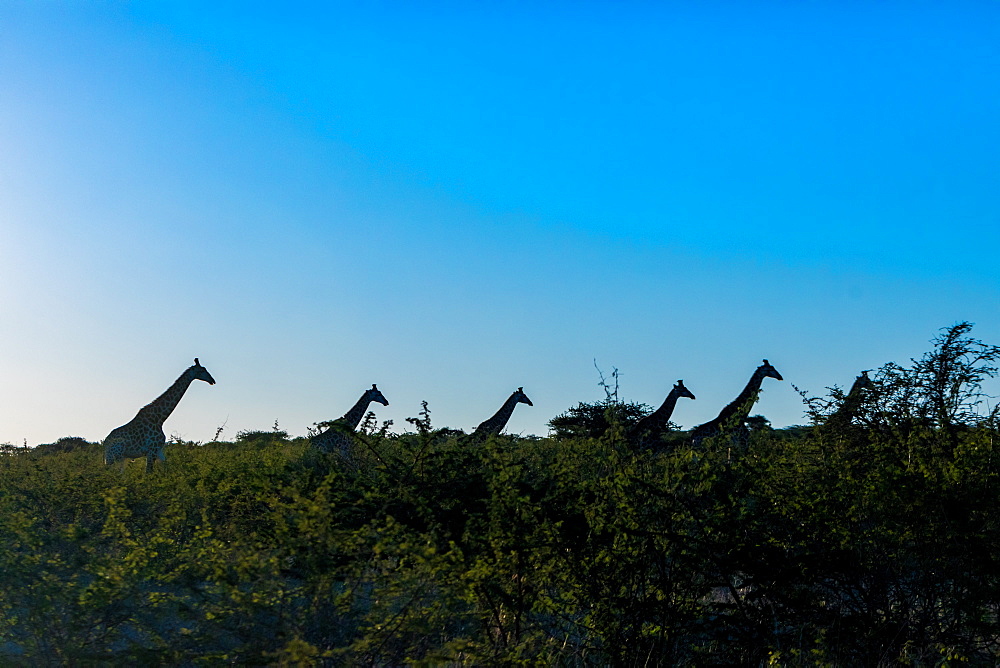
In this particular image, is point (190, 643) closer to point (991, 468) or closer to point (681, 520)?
point (681, 520)

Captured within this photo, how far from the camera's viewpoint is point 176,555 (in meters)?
5.62

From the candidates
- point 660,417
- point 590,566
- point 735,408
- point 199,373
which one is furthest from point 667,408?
point 590,566

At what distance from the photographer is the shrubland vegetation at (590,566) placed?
484cm

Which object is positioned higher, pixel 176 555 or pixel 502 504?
pixel 502 504

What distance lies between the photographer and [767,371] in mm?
20125

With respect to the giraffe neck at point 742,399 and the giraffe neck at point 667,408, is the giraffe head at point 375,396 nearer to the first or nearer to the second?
the giraffe neck at point 667,408

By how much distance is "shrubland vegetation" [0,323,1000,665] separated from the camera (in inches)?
190

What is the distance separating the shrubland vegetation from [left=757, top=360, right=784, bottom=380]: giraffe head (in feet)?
45.5

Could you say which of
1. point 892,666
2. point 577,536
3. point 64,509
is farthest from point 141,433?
point 892,666

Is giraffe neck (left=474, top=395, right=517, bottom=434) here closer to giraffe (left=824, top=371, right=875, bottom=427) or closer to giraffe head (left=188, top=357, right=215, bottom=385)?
giraffe head (left=188, top=357, right=215, bottom=385)

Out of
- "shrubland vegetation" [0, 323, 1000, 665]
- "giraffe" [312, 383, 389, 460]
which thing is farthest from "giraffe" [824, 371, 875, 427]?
"giraffe" [312, 383, 389, 460]

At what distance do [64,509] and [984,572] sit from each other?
8.72 metres

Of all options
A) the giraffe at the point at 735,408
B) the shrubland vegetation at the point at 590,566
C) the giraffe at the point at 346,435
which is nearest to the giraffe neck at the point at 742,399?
the giraffe at the point at 735,408

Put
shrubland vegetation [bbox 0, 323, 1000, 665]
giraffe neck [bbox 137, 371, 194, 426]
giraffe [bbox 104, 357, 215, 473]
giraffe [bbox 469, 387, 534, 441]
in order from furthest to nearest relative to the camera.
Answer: giraffe [bbox 469, 387, 534, 441] < giraffe neck [bbox 137, 371, 194, 426] < giraffe [bbox 104, 357, 215, 473] < shrubland vegetation [bbox 0, 323, 1000, 665]
